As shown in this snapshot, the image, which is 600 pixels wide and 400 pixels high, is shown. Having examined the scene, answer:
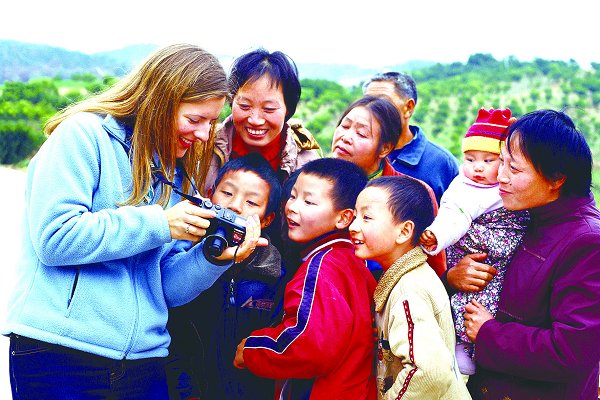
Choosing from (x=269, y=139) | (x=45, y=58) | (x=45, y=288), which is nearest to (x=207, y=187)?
(x=269, y=139)

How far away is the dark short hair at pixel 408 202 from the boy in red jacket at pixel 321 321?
0.26 metres

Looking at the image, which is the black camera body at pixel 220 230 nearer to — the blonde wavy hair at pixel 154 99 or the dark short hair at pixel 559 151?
the blonde wavy hair at pixel 154 99

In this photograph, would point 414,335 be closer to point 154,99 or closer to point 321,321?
point 321,321

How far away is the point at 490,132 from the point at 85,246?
1.99m

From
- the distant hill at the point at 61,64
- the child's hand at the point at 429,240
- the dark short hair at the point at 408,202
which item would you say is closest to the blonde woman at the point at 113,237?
the dark short hair at the point at 408,202

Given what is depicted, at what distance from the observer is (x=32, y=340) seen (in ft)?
7.23

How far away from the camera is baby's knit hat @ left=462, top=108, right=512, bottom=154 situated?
122 inches

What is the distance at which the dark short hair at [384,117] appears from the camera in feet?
11.5

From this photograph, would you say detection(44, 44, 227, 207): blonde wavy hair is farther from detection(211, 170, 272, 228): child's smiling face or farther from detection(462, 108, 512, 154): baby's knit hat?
detection(462, 108, 512, 154): baby's knit hat

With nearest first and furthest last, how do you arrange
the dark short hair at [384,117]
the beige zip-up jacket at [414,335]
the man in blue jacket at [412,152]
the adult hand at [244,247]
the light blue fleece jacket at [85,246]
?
the light blue fleece jacket at [85,246] < the beige zip-up jacket at [414,335] < the adult hand at [244,247] < the dark short hair at [384,117] < the man in blue jacket at [412,152]

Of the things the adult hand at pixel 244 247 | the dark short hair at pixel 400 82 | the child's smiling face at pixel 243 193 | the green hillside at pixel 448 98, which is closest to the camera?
the adult hand at pixel 244 247

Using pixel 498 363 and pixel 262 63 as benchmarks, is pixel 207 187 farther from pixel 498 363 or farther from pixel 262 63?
pixel 498 363

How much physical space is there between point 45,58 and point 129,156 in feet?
105

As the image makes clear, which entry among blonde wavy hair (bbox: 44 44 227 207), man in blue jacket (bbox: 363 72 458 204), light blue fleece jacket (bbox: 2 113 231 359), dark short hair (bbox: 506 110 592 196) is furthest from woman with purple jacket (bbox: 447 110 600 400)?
man in blue jacket (bbox: 363 72 458 204)
